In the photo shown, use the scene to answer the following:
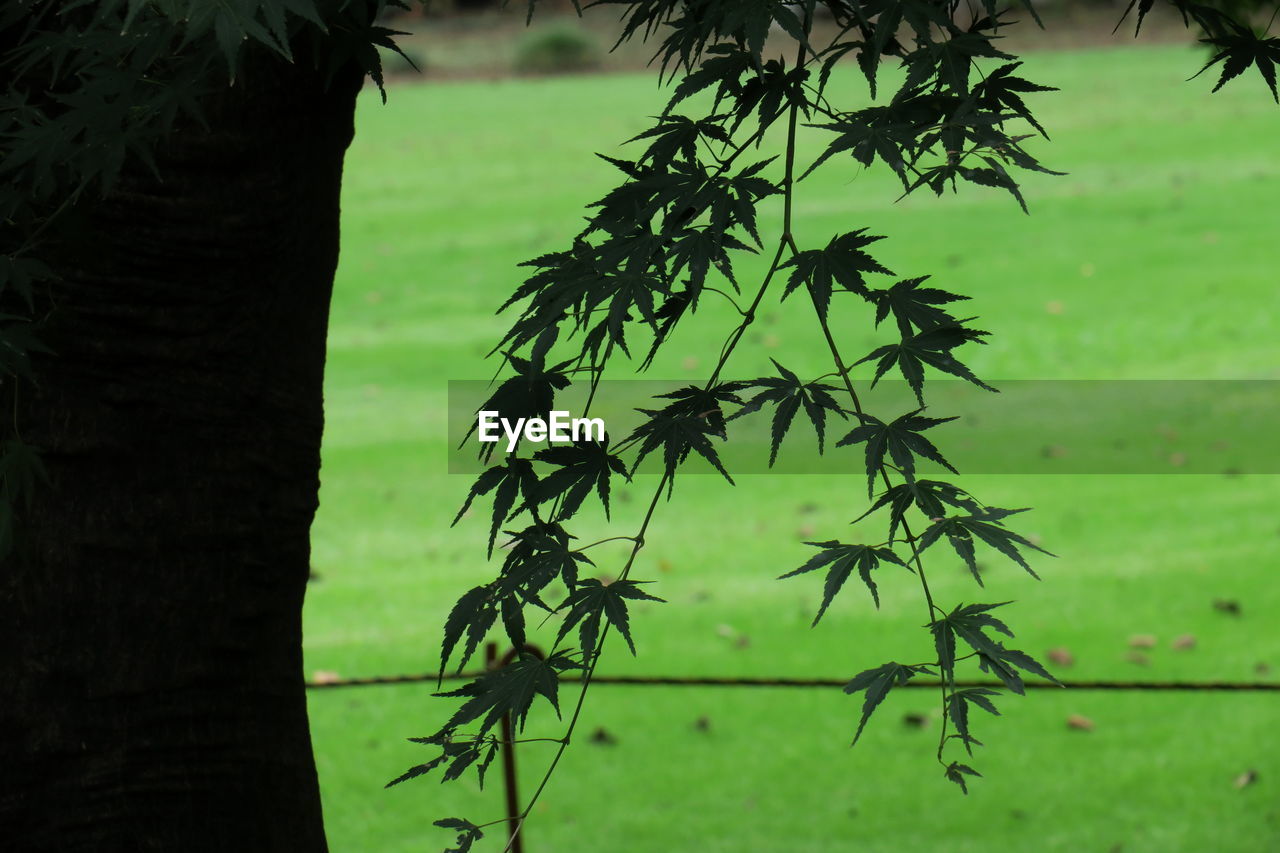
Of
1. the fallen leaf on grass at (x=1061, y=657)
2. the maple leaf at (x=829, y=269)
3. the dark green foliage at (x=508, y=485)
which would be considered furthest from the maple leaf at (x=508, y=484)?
the fallen leaf on grass at (x=1061, y=657)

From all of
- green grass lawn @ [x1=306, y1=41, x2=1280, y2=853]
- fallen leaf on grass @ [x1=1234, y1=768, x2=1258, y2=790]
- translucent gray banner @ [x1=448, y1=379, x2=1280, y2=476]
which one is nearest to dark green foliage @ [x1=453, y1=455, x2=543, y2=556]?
green grass lawn @ [x1=306, y1=41, x2=1280, y2=853]

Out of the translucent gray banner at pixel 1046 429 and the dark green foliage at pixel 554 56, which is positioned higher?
the dark green foliage at pixel 554 56

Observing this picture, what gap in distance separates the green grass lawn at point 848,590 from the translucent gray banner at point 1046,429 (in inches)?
8.4

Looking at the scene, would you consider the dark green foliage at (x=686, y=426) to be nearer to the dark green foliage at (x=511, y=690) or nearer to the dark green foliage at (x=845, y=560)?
the dark green foliage at (x=845, y=560)

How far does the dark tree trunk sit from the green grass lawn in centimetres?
154

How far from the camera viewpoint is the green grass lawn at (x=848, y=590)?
15.9 feet

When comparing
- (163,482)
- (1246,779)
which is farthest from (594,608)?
(1246,779)

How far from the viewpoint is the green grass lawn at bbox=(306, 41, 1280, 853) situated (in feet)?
15.9

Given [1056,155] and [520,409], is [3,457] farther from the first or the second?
[1056,155]

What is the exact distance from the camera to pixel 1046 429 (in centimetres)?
905

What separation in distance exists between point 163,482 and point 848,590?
4.73m

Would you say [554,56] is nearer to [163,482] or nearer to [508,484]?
[163,482]

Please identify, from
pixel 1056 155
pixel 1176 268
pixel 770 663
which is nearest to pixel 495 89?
pixel 1056 155

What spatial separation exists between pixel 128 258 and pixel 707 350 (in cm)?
880
